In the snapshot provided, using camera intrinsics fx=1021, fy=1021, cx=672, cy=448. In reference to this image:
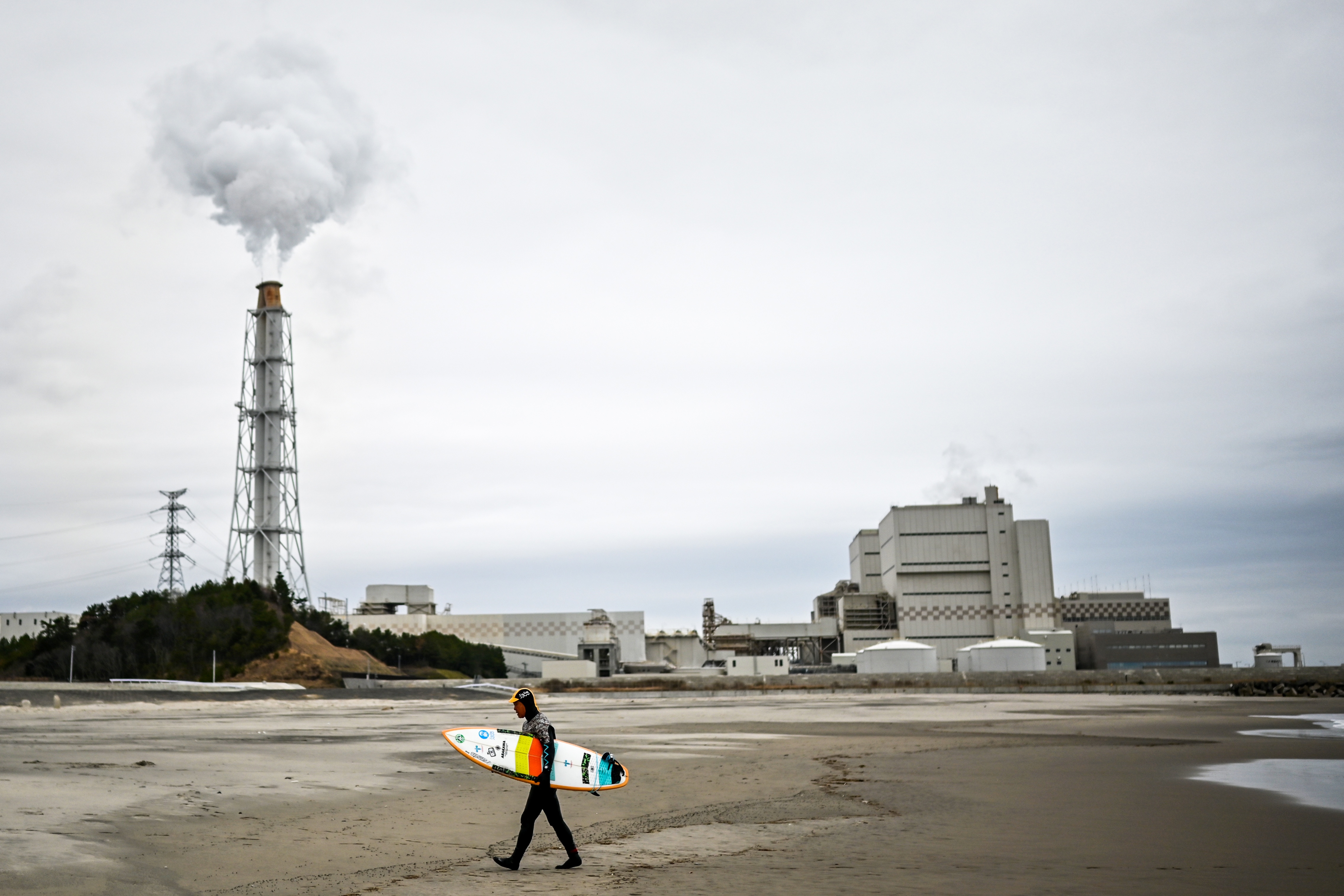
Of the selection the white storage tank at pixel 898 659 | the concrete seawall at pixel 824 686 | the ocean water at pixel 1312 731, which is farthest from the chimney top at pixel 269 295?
the ocean water at pixel 1312 731

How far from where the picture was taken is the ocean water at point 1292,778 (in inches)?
632

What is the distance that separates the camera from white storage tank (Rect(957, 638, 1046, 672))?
310ft

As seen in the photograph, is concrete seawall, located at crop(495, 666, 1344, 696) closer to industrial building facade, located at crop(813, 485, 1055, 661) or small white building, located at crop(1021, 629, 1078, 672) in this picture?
small white building, located at crop(1021, 629, 1078, 672)

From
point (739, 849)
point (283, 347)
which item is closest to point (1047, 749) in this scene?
point (739, 849)

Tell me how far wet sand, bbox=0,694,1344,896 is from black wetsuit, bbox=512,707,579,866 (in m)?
0.31

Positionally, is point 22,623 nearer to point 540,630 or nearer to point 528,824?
point 540,630

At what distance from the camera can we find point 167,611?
3492 inches

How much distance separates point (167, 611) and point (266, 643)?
365 inches

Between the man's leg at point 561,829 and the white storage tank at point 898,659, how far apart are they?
88293 mm

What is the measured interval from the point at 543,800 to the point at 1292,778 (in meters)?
15.2

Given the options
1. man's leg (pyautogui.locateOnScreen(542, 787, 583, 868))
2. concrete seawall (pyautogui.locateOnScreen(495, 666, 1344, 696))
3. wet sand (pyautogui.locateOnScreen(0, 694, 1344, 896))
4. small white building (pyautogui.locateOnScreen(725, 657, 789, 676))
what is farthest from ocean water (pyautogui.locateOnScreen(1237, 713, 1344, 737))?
small white building (pyautogui.locateOnScreen(725, 657, 789, 676))

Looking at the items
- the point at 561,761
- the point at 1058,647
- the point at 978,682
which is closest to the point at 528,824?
the point at 561,761

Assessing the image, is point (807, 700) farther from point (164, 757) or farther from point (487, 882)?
point (487, 882)

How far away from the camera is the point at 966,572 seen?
116 m
